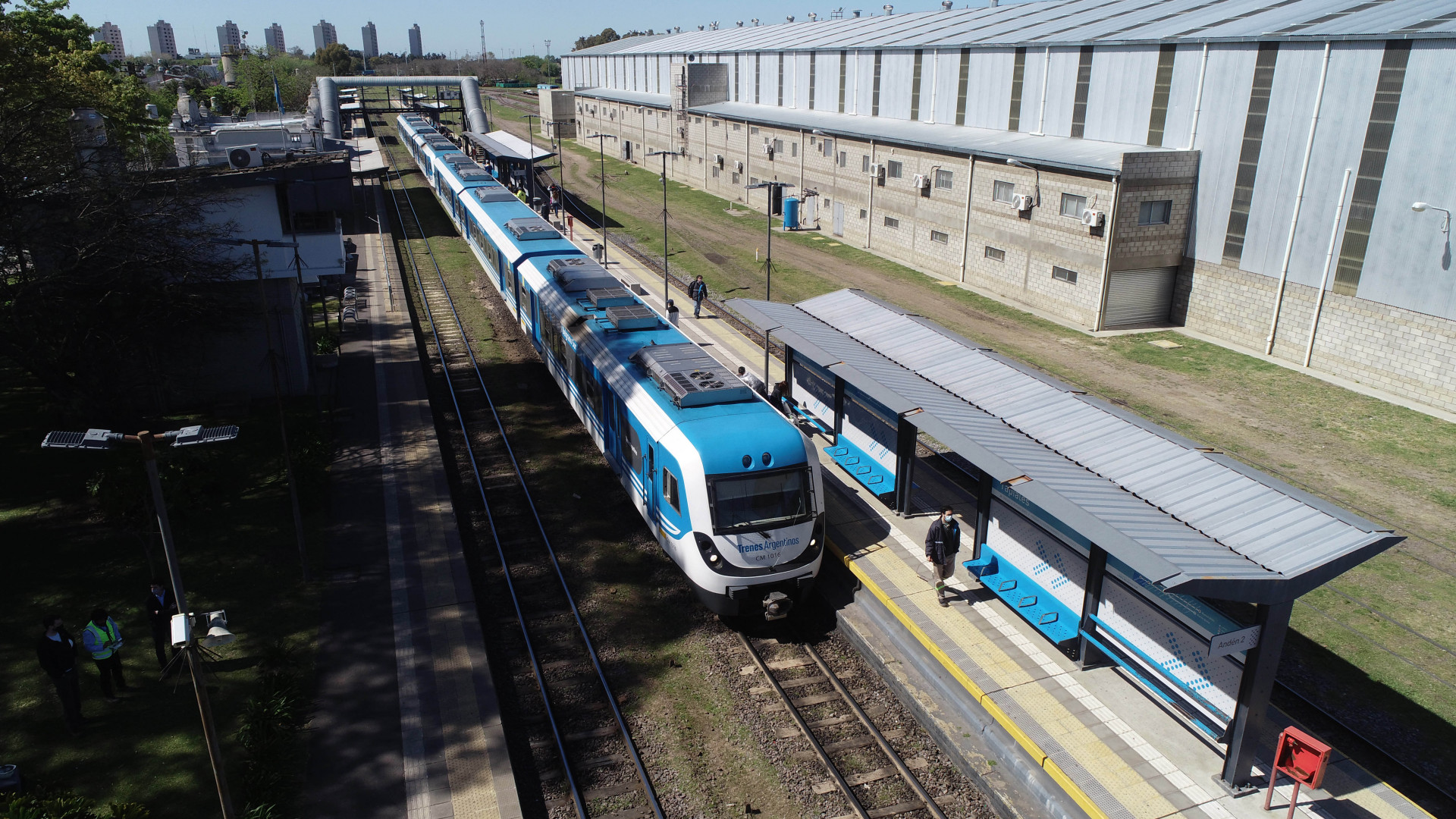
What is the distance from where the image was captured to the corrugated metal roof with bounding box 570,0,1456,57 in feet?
82.3

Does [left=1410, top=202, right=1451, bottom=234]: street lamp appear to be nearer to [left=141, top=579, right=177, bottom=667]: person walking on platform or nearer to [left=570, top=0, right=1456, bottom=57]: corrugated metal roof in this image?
[left=570, top=0, right=1456, bottom=57]: corrugated metal roof

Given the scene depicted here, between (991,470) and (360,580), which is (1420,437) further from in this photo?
(360,580)

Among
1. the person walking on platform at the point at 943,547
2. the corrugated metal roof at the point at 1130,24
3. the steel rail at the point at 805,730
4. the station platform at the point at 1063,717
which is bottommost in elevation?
the steel rail at the point at 805,730

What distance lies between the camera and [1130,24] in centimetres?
3450

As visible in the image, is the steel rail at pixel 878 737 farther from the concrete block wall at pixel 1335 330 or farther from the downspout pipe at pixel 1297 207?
the downspout pipe at pixel 1297 207

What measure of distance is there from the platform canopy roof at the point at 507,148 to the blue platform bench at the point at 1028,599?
136 feet

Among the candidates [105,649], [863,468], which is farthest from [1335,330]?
[105,649]

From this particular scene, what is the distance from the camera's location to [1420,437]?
2219 cm

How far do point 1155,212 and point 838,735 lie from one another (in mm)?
24942

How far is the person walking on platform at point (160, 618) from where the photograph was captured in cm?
1273

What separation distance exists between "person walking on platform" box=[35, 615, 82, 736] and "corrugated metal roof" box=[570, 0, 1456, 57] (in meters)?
31.6

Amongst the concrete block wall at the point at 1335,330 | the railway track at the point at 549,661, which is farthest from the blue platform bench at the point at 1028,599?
the concrete block wall at the point at 1335,330

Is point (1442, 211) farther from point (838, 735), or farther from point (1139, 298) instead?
point (838, 735)

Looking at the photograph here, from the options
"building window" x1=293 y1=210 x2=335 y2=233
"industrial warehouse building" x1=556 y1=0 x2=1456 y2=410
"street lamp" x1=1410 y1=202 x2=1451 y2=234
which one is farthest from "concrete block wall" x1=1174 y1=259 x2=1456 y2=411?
"building window" x1=293 y1=210 x2=335 y2=233
